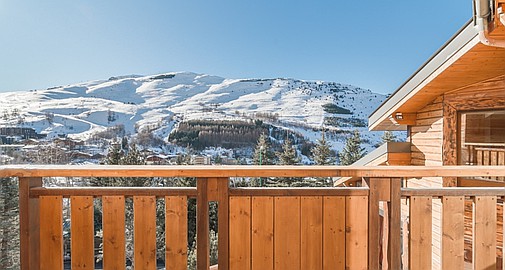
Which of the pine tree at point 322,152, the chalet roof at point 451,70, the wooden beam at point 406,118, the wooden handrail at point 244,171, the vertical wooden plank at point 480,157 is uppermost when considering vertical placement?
the chalet roof at point 451,70

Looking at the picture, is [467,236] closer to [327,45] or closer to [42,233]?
[42,233]

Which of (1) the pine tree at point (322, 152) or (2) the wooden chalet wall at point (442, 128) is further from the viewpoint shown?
(1) the pine tree at point (322, 152)

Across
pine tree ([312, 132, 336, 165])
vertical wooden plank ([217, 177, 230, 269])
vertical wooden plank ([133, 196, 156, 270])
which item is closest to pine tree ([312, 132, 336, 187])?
pine tree ([312, 132, 336, 165])

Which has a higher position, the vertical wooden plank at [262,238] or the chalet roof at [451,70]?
the chalet roof at [451,70]

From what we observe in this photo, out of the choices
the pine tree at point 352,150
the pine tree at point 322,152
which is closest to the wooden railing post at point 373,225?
the pine tree at point 322,152

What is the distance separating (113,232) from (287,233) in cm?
94

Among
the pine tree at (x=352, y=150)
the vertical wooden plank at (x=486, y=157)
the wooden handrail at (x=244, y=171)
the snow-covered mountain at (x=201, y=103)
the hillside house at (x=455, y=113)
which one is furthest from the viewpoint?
the pine tree at (x=352, y=150)

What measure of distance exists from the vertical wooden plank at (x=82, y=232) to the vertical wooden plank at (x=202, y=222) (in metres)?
0.57

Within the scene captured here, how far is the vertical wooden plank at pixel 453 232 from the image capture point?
1.58 metres

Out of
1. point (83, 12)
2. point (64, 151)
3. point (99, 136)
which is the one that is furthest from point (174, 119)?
point (64, 151)

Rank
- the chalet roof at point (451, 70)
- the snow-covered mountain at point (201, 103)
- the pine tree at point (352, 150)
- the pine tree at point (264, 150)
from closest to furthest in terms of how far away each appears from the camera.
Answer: the chalet roof at point (451, 70) → the snow-covered mountain at point (201, 103) → the pine tree at point (264, 150) → the pine tree at point (352, 150)

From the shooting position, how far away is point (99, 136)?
5336 mm

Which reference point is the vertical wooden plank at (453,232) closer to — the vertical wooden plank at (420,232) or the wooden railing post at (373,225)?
the vertical wooden plank at (420,232)

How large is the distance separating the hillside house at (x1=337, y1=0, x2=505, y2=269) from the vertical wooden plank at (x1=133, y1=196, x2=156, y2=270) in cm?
283
